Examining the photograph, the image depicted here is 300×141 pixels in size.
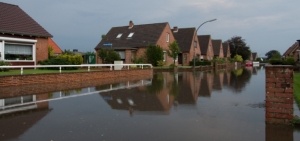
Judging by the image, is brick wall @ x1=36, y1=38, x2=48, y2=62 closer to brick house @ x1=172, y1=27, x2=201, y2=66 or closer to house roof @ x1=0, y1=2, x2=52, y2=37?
house roof @ x1=0, y1=2, x2=52, y2=37

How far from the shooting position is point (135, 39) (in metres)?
48.4

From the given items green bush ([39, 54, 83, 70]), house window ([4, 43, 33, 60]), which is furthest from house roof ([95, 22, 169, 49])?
house window ([4, 43, 33, 60])

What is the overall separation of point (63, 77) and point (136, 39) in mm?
29825

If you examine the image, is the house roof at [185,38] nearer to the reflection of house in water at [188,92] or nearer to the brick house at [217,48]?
the brick house at [217,48]

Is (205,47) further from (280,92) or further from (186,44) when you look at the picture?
(280,92)

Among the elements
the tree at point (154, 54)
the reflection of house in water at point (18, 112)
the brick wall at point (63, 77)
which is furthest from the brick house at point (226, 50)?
the reflection of house in water at point (18, 112)

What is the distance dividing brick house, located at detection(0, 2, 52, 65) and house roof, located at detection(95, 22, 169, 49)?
18999mm

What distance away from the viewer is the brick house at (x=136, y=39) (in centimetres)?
4681

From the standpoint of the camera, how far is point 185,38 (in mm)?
57781

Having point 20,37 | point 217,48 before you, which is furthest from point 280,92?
point 217,48

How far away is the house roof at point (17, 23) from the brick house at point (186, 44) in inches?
1181

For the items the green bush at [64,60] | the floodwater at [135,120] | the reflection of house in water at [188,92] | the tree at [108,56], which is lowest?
the floodwater at [135,120]

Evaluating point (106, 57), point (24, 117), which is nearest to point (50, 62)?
point (106, 57)

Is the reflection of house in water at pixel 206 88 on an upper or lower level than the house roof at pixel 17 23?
lower
